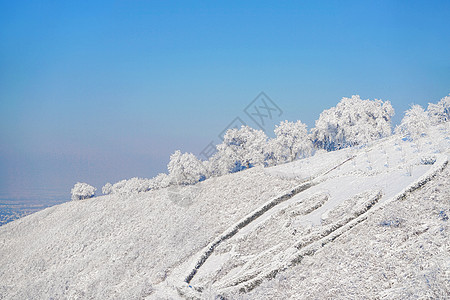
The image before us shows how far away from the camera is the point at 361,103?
172 feet

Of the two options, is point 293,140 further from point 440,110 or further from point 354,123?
point 440,110

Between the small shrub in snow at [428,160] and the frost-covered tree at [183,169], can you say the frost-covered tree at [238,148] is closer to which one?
the frost-covered tree at [183,169]

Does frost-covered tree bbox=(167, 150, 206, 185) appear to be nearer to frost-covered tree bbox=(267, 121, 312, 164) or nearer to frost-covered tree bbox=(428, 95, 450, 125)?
frost-covered tree bbox=(267, 121, 312, 164)

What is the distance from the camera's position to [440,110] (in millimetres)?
44844

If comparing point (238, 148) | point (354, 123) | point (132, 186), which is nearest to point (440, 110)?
point (354, 123)

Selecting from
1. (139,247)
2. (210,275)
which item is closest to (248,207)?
(210,275)

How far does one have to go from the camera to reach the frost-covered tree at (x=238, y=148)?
57344 mm

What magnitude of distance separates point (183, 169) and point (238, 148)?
12764 millimetres

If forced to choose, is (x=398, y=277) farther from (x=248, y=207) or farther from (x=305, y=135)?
(x=305, y=135)

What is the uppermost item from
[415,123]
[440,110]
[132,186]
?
[132,186]

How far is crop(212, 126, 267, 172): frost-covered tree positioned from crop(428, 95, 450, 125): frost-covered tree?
29392mm

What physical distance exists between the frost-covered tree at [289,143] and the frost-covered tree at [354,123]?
3637 mm

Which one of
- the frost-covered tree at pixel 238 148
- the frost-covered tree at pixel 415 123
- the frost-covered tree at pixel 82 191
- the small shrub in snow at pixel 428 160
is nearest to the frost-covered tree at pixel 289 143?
the frost-covered tree at pixel 238 148

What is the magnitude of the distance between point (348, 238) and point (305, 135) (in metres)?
44.8
